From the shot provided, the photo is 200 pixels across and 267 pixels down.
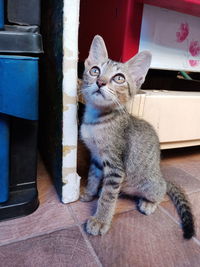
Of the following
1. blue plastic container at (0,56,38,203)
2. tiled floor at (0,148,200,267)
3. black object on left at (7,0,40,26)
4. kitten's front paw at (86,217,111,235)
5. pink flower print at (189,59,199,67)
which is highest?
black object on left at (7,0,40,26)

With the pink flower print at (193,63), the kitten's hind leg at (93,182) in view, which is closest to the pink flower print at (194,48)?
the pink flower print at (193,63)

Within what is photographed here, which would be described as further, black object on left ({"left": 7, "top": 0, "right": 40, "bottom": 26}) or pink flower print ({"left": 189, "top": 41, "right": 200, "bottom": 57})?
pink flower print ({"left": 189, "top": 41, "right": 200, "bottom": 57})

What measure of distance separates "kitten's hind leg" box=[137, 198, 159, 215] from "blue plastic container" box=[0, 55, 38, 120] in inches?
Answer: 22.7

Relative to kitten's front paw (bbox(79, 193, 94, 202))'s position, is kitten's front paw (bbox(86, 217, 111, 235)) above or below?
above

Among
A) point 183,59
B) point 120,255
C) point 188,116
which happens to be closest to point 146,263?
point 120,255

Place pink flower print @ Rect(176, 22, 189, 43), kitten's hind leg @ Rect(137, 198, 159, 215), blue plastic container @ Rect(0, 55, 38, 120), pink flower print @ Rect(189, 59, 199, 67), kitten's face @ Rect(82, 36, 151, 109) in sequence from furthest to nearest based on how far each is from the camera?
pink flower print @ Rect(189, 59, 199, 67) → pink flower print @ Rect(176, 22, 189, 43) → kitten's hind leg @ Rect(137, 198, 159, 215) → kitten's face @ Rect(82, 36, 151, 109) → blue plastic container @ Rect(0, 55, 38, 120)

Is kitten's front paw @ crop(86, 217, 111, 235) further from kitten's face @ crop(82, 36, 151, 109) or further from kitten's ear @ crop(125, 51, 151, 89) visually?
kitten's ear @ crop(125, 51, 151, 89)

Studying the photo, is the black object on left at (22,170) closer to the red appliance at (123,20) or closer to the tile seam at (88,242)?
the tile seam at (88,242)

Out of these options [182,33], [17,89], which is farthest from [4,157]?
[182,33]

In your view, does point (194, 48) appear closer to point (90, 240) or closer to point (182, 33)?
point (182, 33)

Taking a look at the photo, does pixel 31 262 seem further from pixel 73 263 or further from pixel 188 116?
pixel 188 116

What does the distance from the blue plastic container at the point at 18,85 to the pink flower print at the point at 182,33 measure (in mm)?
803

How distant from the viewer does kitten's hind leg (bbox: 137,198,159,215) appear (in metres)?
0.89

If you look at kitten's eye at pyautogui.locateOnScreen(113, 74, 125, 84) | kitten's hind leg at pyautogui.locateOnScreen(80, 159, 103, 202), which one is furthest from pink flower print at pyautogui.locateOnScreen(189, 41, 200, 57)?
→ kitten's hind leg at pyautogui.locateOnScreen(80, 159, 103, 202)
